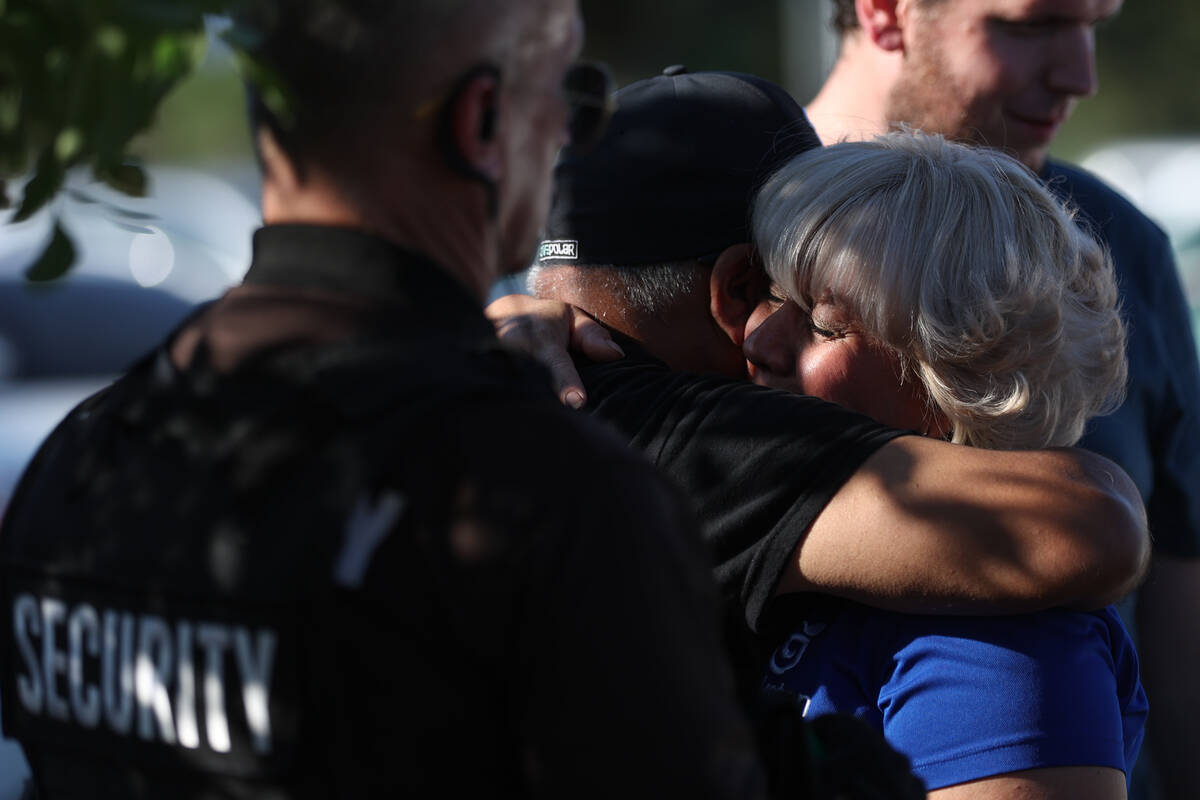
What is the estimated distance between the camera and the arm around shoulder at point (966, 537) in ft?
5.65

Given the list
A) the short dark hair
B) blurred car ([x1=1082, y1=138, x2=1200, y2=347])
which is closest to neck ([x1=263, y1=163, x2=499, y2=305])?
the short dark hair

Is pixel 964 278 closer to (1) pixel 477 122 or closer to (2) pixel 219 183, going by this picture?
(1) pixel 477 122

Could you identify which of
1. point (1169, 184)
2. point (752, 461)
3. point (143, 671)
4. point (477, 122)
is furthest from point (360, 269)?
point (1169, 184)

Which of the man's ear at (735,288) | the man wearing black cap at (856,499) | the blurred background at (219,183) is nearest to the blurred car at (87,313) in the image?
the blurred background at (219,183)

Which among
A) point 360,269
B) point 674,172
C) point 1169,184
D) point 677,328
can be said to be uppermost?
point 360,269

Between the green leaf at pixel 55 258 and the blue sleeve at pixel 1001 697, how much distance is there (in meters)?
1.16

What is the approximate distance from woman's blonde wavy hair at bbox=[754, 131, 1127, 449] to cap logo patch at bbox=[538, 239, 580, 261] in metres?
0.32

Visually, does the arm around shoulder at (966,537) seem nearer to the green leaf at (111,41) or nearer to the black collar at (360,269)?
the black collar at (360,269)

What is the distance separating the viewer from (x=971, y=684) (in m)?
1.81

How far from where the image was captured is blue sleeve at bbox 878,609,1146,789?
178 centimetres

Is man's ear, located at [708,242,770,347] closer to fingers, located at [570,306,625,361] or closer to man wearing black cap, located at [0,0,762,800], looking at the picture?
fingers, located at [570,306,625,361]

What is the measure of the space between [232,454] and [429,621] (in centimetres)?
25

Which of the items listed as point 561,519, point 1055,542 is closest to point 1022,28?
point 1055,542

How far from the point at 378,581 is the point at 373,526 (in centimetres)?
5
